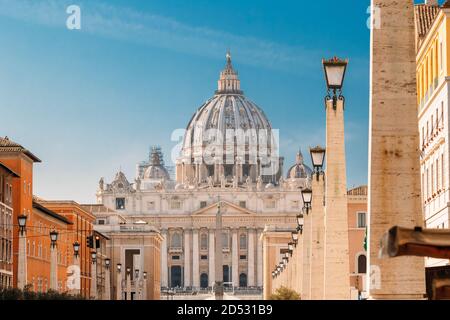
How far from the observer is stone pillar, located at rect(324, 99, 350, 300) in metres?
25.3

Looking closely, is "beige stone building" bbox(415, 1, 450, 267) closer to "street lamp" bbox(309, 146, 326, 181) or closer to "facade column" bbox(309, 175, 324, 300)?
"facade column" bbox(309, 175, 324, 300)

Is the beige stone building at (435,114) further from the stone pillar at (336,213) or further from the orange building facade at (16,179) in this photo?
the orange building facade at (16,179)

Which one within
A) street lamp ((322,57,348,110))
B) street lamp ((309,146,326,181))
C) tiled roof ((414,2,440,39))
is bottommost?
street lamp ((309,146,326,181))

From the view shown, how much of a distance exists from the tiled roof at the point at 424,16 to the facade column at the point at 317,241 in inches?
956

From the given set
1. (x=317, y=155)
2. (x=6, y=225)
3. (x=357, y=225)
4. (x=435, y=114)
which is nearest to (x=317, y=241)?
(x=317, y=155)

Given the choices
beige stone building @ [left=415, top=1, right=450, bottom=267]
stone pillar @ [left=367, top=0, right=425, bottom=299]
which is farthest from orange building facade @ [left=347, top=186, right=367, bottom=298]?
stone pillar @ [left=367, top=0, right=425, bottom=299]

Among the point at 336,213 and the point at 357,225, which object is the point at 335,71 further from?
the point at 357,225

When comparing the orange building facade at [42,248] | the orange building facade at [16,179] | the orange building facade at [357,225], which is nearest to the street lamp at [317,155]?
the orange building facade at [16,179]

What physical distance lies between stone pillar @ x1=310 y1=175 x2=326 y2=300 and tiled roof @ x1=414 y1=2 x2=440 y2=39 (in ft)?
79.7

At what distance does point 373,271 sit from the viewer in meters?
15.5

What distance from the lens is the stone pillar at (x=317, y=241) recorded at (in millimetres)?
30438

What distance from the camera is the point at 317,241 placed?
31.6m

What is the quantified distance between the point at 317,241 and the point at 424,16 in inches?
1112
